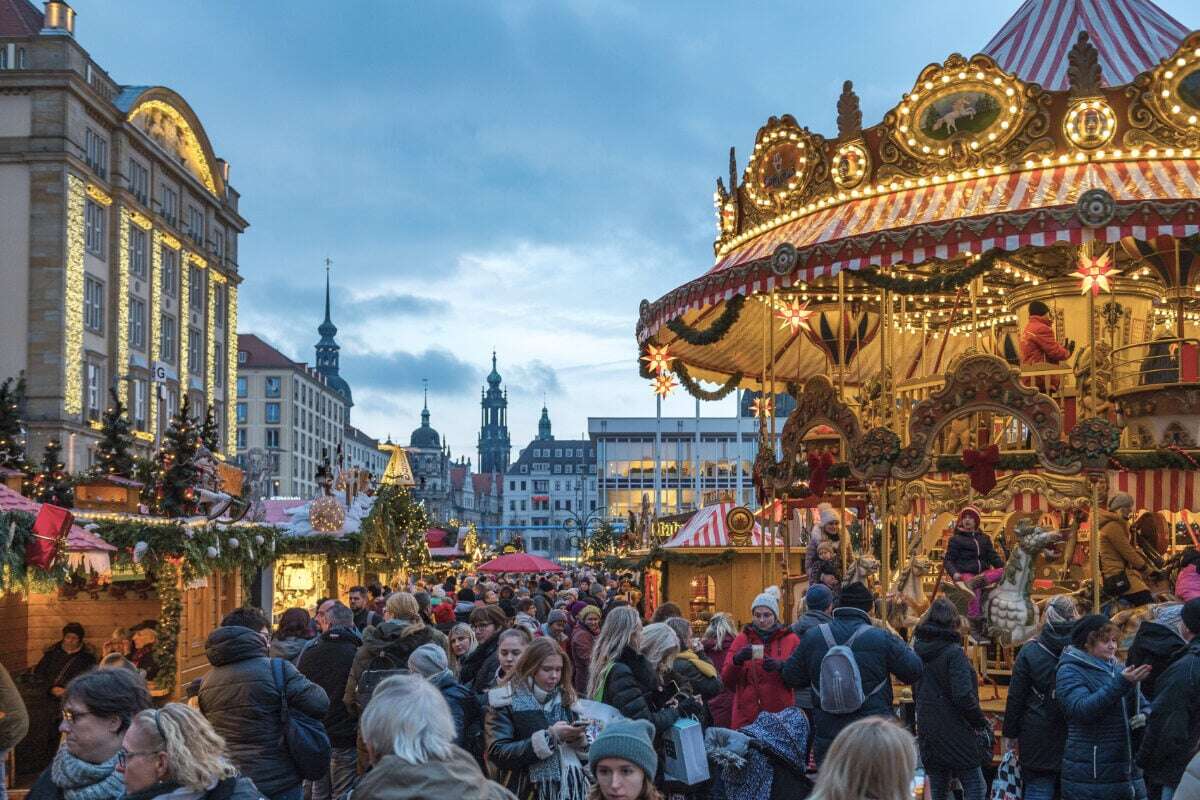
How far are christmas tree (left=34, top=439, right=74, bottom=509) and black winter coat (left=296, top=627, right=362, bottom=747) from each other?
9040 mm

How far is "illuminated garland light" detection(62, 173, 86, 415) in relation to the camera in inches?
1874

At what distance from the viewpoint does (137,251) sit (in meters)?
55.9

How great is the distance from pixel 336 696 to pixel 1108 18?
13.1 m

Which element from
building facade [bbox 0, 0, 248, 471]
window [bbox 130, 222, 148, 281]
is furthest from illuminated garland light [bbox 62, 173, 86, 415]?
window [bbox 130, 222, 148, 281]

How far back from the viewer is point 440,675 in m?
7.67

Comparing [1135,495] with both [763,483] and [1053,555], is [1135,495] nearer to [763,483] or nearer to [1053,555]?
[1053,555]

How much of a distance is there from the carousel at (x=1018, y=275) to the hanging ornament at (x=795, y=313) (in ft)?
0.27

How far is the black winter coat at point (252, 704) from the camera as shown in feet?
23.2

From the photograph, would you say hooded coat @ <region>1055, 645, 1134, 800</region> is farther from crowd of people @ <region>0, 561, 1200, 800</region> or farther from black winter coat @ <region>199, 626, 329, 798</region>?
black winter coat @ <region>199, 626, 329, 798</region>

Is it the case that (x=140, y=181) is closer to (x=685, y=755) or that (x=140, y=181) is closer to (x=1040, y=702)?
(x=1040, y=702)

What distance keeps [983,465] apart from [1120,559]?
1631 millimetres

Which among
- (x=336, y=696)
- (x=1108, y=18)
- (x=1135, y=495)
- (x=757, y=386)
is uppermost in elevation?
(x=1108, y=18)

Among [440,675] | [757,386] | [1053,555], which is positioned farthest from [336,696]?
[757,386]

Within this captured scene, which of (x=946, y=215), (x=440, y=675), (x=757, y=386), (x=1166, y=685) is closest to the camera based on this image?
(x=1166, y=685)
